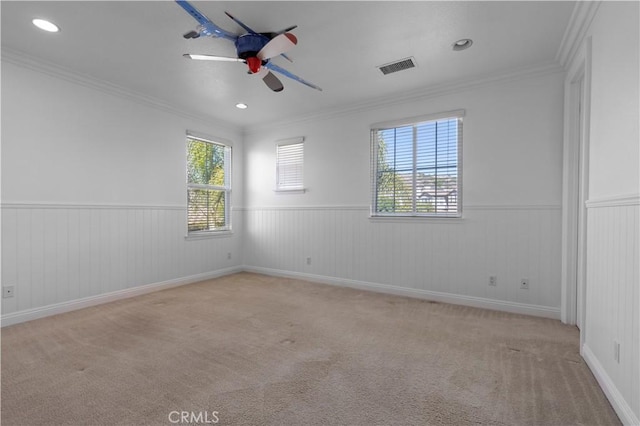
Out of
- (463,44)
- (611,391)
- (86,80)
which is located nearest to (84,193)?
(86,80)

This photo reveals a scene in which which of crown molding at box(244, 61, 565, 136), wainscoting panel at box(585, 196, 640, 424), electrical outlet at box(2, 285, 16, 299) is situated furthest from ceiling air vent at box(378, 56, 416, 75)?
electrical outlet at box(2, 285, 16, 299)

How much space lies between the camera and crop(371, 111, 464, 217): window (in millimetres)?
3812

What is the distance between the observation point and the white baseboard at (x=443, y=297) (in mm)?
3301

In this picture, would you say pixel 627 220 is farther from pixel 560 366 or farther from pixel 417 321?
pixel 417 321

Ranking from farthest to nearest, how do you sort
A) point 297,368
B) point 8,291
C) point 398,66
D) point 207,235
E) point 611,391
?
point 207,235, point 398,66, point 8,291, point 297,368, point 611,391

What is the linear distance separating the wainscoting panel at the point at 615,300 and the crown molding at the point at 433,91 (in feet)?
5.99

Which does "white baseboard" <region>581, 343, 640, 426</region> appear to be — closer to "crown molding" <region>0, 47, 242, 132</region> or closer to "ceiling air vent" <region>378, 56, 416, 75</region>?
"ceiling air vent" <region>378, 56, 416, 75</region>

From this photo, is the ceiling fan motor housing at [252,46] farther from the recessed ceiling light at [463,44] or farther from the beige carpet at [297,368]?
the beige carpet at [297,368]

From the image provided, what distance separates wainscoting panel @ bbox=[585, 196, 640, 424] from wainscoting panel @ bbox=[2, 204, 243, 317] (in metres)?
4.79

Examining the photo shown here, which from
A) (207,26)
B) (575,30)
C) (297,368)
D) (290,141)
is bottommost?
(297,368)

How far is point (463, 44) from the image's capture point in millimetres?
2861

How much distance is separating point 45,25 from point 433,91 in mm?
3963

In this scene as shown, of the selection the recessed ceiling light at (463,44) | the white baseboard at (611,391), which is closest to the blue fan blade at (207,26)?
the recessed ceiling light at (463,44)

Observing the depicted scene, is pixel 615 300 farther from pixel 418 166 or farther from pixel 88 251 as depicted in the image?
pixel 88 251
